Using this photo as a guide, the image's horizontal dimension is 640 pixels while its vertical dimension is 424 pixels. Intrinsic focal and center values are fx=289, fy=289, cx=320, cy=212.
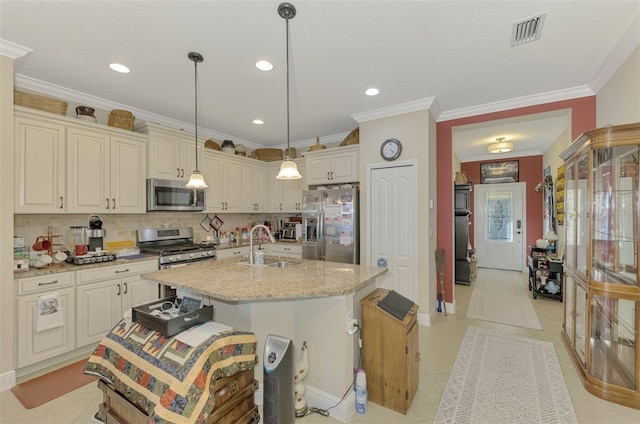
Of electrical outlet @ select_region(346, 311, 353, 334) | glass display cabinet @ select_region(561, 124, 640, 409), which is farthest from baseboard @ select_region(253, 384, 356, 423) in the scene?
glass display cabinet @ select_region(561, 124, 640, 409)

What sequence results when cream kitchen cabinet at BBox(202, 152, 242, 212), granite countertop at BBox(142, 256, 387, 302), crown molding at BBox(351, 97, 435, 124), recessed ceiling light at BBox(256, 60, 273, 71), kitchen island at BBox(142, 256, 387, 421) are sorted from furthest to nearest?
cream kitchen cabinet at BBox(202, 152, 242, 212)
crown molding at BBox(351, 97, 435, 124)
recessed ceiling light at BBox(256, 60, 273, 71)
kitchen island at BBox(142, 256, 387, 421)
granite countertop at BBox(142, 256, 387, 302)

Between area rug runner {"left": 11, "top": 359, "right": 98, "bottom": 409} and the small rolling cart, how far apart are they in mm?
5934

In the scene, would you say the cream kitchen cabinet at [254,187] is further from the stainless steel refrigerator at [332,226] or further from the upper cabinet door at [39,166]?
the upper cabinet door at [39,166]

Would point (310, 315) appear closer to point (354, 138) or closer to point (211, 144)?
point (354, 138)

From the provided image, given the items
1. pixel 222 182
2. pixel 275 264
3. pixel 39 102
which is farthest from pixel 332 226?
pixel 39 102

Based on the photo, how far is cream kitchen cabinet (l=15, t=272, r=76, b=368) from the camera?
97.1 inches

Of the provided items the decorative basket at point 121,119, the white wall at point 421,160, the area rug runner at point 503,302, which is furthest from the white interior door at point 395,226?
the decorative basket at point 121,119

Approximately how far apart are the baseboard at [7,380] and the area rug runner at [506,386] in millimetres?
3337

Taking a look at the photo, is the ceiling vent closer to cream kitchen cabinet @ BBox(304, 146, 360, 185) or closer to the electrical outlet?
cream kitchen cabinet @ BBox(304, 146, 360, 185)

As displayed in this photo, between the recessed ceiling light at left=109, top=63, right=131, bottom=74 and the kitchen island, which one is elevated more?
the recessed ceiling light at left=109, top=63, right=131, bottom=74

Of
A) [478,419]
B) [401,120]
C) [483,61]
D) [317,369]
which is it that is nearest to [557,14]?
[483,61]

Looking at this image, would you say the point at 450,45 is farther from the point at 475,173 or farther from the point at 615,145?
the point at 475,173

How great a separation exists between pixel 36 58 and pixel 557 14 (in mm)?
4156

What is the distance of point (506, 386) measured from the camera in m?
2.33
